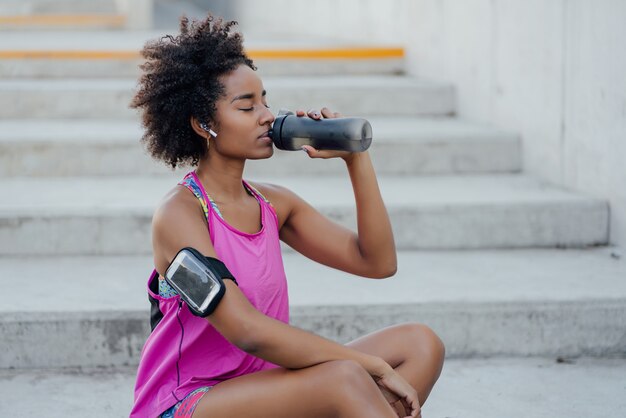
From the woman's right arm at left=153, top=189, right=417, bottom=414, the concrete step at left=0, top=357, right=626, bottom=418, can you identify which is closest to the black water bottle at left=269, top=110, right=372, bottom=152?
the woman's right arm at left=153, top=189, right=417, bottom=414

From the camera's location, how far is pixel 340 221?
12.3 ft

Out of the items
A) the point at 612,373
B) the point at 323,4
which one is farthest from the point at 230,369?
the point at 323,4

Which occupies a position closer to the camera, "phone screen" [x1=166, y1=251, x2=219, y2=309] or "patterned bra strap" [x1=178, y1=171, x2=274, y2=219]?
"phone screen" [x1=166, y1=251, x2=219, y2=309]

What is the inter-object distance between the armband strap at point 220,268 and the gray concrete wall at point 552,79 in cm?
220

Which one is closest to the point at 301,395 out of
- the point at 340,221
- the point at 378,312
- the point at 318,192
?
the point at 378,312

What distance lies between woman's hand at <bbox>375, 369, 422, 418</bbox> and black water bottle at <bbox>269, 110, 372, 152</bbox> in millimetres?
511

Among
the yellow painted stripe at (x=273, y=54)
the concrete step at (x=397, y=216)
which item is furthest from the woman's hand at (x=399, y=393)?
the yellow painted stripe at (x=273, y=54)

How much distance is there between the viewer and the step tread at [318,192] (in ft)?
12.3

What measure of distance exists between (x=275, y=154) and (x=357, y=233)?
2035 millimetres

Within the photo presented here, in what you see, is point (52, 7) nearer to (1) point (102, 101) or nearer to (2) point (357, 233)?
(1) point (102, 101)

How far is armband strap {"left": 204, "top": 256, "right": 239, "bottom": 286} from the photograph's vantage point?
195cm

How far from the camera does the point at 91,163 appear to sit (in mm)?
4355

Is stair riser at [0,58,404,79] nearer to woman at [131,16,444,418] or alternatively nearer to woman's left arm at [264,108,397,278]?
woman's left arm at [264,108,397,278]

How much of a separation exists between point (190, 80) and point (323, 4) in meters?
6.77
